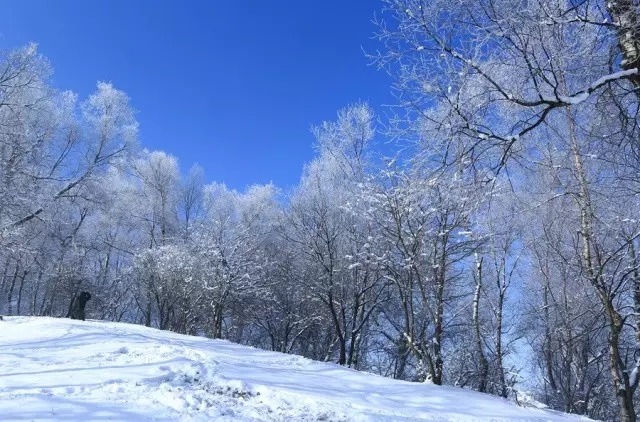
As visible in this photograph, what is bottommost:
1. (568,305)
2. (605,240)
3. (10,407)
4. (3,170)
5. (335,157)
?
(10,407)

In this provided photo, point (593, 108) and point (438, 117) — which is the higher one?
point (593, 108)

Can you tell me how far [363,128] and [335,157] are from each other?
5.90 ft

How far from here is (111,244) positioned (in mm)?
32250

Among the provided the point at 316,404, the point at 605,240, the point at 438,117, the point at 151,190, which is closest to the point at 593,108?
the point at 438,117

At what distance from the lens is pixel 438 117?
171 inches

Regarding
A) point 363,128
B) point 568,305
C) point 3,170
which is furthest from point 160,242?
point 568,305

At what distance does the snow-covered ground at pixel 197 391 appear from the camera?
229 inches

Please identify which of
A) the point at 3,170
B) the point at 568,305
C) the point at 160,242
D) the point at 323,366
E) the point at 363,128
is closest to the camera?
the point at 323,366

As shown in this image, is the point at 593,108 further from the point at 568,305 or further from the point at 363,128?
the point at 363,128

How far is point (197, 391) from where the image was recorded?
6.98m

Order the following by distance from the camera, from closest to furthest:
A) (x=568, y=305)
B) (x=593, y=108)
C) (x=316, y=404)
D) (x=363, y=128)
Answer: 1. (x=593, y=108)
2. (x=316, y=404)
3. (x=568, y=305)
4. (x=363, y=128)

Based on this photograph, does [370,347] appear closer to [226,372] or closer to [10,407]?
[226,372]

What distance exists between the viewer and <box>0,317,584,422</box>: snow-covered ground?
5.81 m

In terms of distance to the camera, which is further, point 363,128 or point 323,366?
point 363,128
